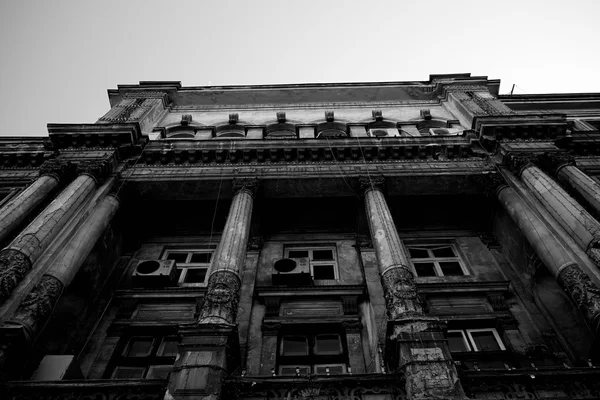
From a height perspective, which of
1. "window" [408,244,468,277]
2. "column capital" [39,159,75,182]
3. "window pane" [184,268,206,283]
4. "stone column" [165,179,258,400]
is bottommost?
"stone column" [165,179,258,400]

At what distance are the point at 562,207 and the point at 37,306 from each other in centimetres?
1331

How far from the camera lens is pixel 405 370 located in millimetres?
8008

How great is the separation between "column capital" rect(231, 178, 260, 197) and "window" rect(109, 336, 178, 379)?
203 inches

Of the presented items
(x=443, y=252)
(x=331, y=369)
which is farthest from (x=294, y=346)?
(x=443, y=252)

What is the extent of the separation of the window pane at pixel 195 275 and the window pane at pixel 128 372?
11.4 ft

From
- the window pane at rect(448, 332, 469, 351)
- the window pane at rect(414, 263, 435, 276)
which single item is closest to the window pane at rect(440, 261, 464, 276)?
the window pane at rect(414, 263, 435, 276)

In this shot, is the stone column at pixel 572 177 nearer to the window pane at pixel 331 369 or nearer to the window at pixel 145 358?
the window pane at pixel 331 369

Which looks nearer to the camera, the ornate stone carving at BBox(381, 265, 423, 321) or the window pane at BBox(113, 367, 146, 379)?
the ornate stone carving at BBox(381, 265, 423, 321)

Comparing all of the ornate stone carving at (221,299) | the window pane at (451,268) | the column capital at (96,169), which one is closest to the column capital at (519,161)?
the window pane at (451,268)

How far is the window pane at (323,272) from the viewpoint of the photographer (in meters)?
14.0

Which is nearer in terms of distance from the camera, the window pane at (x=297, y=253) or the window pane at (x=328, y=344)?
the window pane at (x=328, y=344)

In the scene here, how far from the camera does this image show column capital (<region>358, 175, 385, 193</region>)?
47.0ft

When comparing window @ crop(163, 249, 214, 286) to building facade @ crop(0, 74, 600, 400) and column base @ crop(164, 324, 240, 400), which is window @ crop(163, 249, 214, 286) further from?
column base @ crop(164, 324, 240, 400)

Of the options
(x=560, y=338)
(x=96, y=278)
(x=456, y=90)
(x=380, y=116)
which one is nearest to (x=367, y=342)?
(x=560, y=338)
